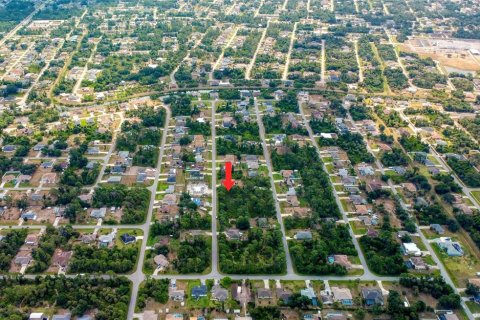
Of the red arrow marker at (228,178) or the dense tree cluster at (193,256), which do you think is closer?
the dense tree cluster at (193,256)

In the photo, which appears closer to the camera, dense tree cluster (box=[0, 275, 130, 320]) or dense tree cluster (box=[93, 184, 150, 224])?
dense tree cluster (box=[0, 275, 130, 320])

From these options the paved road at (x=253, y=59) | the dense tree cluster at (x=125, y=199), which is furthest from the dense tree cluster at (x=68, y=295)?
the paved road at (x=253, y=59)

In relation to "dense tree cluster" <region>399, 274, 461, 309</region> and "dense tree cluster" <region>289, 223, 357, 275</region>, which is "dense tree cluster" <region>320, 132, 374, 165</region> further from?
"dense tree cluster" <region>399, 274, 461, 309</region>

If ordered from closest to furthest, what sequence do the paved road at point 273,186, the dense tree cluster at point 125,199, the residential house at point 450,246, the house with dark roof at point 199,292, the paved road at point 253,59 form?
the house with dark roof at point 199,292, the paved road at point 273,186, the residential house at point 450,246, the dense tree cluster at point 125,199, the paved road at point 253,59

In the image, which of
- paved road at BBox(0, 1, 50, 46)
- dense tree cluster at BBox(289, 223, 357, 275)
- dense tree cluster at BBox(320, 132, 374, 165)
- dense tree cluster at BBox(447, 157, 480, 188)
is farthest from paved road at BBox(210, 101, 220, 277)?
paved road at BBox(0, 1, 50, 46)

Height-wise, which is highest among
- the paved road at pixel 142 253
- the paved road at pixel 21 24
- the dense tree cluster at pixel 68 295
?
the paved road at pixel 21 24

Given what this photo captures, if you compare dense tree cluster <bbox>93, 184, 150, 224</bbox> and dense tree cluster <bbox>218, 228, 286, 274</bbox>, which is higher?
dense tree cluster <bbox>93, 184, 150, 224</bbox>

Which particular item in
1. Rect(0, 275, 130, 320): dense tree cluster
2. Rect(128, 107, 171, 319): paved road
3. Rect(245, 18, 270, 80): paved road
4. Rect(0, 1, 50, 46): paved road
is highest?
Rect(0, 1, 50, 46): paved road

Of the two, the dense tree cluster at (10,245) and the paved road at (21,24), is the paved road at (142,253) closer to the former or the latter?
the dense tree cluster at (10,245)

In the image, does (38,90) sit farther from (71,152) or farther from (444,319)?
(444,319)

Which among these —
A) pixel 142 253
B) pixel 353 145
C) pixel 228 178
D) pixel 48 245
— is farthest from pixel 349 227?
pixel 48 245

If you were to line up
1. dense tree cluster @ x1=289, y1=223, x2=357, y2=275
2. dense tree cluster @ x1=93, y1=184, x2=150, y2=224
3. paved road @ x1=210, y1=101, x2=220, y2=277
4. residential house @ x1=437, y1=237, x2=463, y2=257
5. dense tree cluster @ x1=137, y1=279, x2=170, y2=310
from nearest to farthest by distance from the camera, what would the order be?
dense tree cluster @ x1=137, y1=279, x2=170, y2=310, dense tree cluster @ x1=289, y1=223, x2=357, y2=275, paved road @ x1=210, y1=101, x2=220, y2=277, residential house @ x1=437, y1=237, x2=463, y2=257, dense tree cluster @ x1=93, y1=184, x2=150, y2=224

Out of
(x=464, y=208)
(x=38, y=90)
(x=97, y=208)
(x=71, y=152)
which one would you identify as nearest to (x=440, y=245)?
(x=464, y=208)
